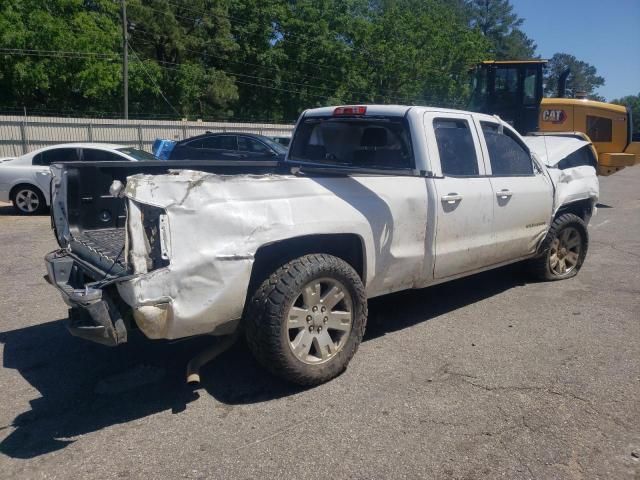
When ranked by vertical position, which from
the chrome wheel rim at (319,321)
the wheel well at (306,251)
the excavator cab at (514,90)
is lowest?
the chrome wheel rim at (319,321)

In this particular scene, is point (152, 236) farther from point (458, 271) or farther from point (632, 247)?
point (632, 247)

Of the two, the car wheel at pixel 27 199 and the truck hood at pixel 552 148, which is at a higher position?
the truck hood at pixel 552 148

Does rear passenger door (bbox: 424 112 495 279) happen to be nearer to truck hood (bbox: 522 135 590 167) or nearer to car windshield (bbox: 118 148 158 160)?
truck hood (bbox: 522 135 590 167)

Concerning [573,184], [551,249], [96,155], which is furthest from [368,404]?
[96,155]

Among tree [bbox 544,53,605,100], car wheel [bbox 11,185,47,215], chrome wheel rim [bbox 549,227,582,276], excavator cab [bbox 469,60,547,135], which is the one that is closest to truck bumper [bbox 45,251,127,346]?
chrome wheel rim [bbox 549,227,582,276]

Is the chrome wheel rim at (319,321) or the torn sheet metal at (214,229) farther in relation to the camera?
the chrome wheel rim at (319,321)

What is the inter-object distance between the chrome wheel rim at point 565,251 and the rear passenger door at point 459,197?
1592 mm

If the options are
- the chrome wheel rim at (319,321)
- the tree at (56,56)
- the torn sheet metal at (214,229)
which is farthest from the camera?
the tree at (56,56)

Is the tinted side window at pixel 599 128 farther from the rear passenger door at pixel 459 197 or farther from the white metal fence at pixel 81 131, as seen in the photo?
the white metal fence at pixel 81 131

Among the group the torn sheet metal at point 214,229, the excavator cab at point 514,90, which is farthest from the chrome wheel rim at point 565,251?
the excavator cab at point 514,90

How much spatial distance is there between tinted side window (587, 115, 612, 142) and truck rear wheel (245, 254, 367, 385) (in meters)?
15.0

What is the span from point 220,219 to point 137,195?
1.59 feet

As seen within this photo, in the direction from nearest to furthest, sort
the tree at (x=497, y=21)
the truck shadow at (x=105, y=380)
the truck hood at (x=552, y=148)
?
the truck shadow at (x=105, y=380)
the truck hood at (x=552, y=148)
the tree at (x=497, y=21)

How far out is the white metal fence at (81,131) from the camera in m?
20.6
